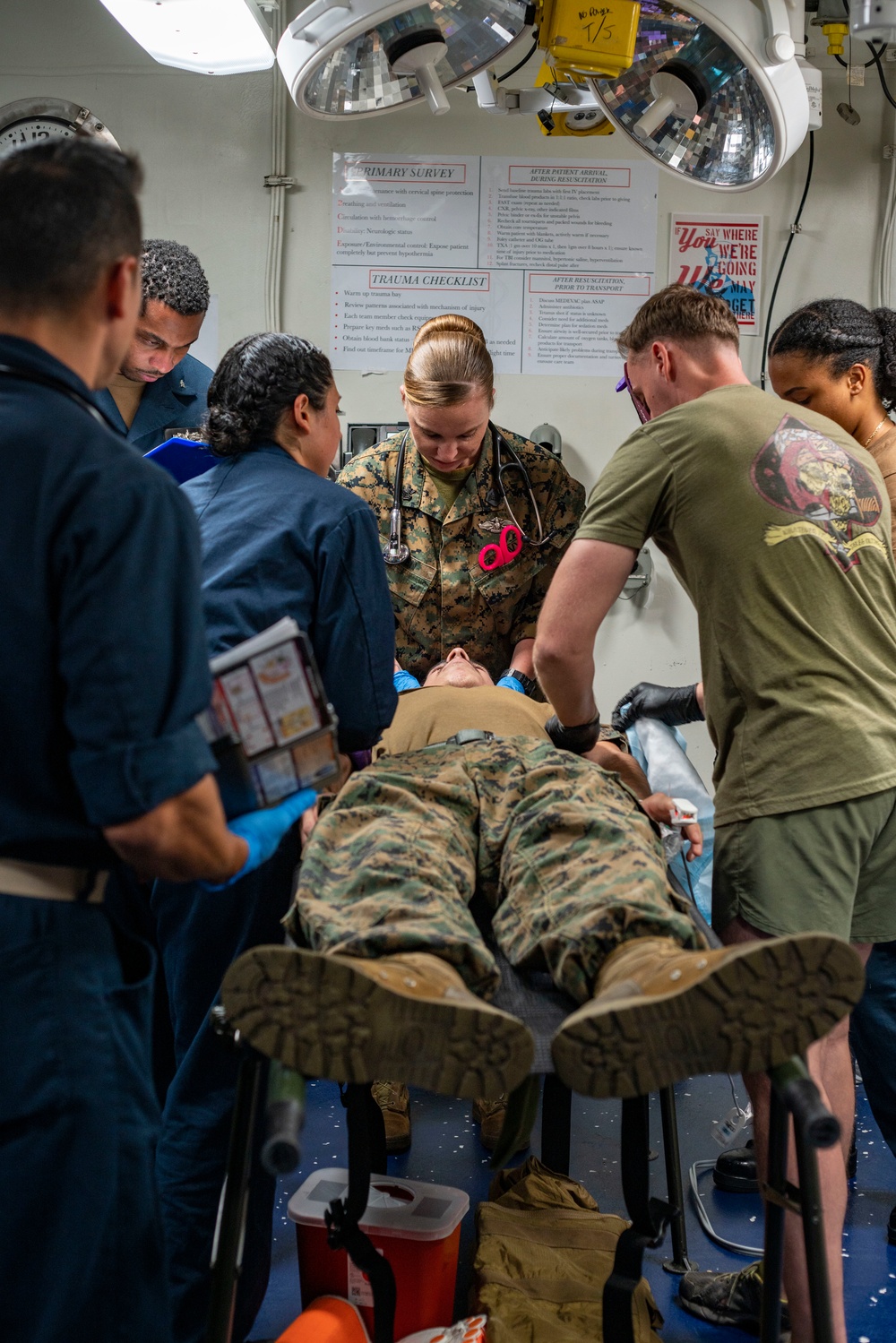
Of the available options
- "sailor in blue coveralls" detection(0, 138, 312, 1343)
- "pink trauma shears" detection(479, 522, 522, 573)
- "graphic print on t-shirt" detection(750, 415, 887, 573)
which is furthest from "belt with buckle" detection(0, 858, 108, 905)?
"pink trauma shears" detection(479, 522, 522, 573)

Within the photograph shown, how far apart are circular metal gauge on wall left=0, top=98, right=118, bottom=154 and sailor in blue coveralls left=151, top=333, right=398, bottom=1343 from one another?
2.09 meters

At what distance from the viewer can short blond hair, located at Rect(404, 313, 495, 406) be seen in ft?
7.87

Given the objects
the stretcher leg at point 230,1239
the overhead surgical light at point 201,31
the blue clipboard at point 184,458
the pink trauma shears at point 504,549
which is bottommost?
the stretcher leg at point 230,1239

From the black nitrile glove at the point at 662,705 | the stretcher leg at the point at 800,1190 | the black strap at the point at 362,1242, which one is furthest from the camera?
the black nitrile glove at the point at 662,705

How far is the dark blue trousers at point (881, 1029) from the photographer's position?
1854mm

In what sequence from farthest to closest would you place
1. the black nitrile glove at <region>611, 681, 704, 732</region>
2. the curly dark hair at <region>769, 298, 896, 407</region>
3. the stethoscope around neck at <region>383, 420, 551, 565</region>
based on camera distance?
the stethoscope around neck at <region>383, 420, 551, 565</region>
the black nitrile glove at <region>611, 681, 704, 732</region>
the curly dark hair at <region>769, 298, 896, 407</region>

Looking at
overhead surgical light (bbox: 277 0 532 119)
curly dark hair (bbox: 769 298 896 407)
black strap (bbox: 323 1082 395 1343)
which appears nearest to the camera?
black strap (bbox: 323 1082 395 1343)

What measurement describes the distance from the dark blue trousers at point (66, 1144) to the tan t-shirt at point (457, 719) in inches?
40.4

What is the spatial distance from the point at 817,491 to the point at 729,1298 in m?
1.25

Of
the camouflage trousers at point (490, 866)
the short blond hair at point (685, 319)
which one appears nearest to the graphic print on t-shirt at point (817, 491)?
the short blond hair at point (685, 319)

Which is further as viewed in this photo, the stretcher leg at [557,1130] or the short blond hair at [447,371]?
the short blond hair at [447,371]

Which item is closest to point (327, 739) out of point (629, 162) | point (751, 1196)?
point (751, 1196)

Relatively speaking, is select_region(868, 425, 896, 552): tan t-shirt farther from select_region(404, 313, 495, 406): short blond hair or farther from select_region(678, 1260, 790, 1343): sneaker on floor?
select_region(678, 1260, 790, 1343): sneaker on floor

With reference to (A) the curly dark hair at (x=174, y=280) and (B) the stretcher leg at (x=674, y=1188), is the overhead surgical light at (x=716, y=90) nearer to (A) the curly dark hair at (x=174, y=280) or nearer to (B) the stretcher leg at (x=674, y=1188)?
(A) the curly dark hair at (x=174, y=280)
